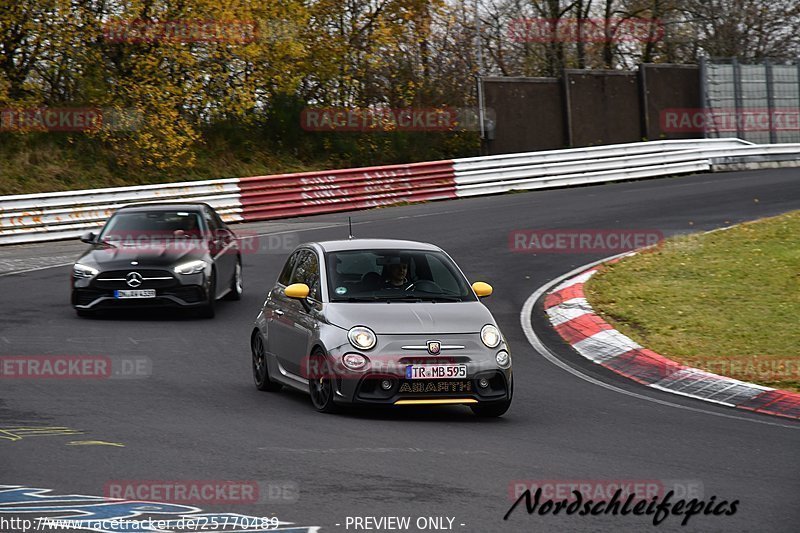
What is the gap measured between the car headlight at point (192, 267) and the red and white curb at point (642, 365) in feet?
15.0

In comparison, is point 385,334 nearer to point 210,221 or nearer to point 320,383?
point 320,383

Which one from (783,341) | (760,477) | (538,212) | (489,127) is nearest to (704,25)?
(489,127)

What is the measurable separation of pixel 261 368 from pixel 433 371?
240 cm

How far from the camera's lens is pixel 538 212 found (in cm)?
2580

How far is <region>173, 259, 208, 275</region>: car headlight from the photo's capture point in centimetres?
1576

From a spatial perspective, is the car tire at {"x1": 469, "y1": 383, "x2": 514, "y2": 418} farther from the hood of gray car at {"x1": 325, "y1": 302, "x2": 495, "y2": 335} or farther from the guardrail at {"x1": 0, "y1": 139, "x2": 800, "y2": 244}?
the guardrail at {"x1": 0, "y1": 139, "x2": 800, "y2": 244}

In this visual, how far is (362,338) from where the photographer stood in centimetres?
977

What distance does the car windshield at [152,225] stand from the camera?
659 inches

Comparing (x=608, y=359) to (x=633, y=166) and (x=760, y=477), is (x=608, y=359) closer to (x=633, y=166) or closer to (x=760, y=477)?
(x=760, y=477)

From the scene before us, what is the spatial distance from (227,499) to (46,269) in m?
14.7

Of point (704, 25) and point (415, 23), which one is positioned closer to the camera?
point (415, 23)

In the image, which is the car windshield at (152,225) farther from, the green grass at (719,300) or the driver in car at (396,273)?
the driver in car at (396,273)

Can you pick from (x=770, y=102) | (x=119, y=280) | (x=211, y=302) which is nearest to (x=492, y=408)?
(x=211, y=302)

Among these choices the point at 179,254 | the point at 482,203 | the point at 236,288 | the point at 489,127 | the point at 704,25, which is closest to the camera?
the point at 179,254
